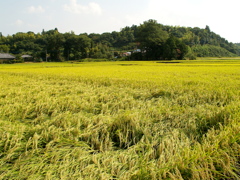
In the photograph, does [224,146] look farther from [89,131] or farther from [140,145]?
[89,131]

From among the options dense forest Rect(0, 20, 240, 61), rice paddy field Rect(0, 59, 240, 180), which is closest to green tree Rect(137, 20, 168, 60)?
dense forest Rect(0, 20, 240, 61)

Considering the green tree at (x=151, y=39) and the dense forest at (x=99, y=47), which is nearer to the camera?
the dense forest at (x=99, y=47)

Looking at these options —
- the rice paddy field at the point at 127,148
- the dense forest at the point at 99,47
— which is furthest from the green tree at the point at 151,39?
the rice paddy field at the point at 127,148

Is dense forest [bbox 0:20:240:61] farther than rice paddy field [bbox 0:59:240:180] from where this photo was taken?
Yes

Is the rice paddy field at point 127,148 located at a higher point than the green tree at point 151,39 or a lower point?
lower

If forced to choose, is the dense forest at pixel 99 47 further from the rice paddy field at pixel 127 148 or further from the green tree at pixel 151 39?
the rice paddy field at pixel 127 148

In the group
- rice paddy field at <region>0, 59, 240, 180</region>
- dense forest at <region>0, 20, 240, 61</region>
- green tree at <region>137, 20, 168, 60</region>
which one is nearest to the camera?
rice paddy field at <region>0, 59, 240, 180</region>

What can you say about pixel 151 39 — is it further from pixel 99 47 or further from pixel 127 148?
pixel 127 148

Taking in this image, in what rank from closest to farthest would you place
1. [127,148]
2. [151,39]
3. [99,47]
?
[127,148], [151,39], [99,47]

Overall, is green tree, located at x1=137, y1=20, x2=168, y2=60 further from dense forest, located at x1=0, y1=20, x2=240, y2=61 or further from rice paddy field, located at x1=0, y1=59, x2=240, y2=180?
rice paddy field, located at x1=0, y1=59, x2=240, y2=180

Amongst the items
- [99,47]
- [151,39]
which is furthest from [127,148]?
[99,47]

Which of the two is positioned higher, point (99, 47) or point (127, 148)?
point (99, 47)

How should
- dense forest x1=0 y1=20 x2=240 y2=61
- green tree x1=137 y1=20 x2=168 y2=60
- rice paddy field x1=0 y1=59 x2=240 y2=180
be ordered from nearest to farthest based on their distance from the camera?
rice paddy field x1=0 y1=59 x2=240 y2=180
dense forest x1=0 y1=20 x2=240 y2=61
green tree x1=137 y1=20 x2=168 y2=60

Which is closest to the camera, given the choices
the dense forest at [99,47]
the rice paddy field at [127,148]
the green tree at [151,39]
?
the rice paddy field at [127,148]
